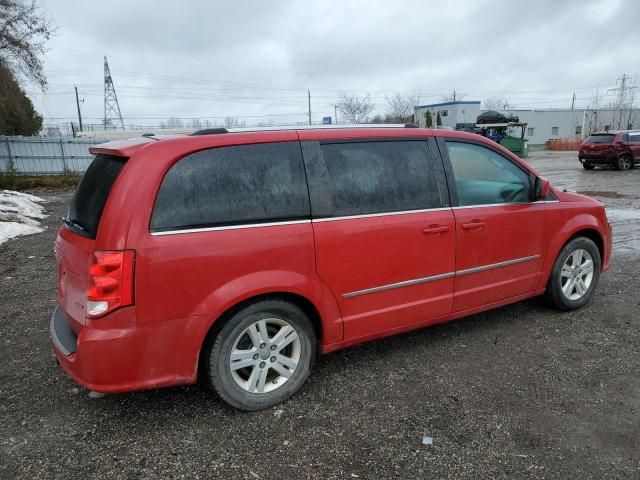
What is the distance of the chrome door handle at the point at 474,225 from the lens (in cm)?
371

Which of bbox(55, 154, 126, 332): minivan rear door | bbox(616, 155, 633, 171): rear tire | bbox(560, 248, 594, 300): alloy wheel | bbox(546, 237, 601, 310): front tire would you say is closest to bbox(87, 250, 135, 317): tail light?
Answer: bbox(55, 154, 126, 332): minivan rear door

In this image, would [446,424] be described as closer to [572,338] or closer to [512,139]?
[572,338]

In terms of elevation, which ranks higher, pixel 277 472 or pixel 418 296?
pixel 418 296

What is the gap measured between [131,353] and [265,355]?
2.60ft

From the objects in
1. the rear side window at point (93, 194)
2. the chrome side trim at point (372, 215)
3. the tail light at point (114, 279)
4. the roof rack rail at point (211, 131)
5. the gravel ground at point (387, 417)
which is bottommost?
the gravel ground at point (387, 417)

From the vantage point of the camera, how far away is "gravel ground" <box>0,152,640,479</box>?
257 centimetres

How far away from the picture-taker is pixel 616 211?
10.6m

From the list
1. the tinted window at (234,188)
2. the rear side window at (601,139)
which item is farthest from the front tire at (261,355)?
the rear side window at (601,139)

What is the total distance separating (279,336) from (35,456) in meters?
1.48

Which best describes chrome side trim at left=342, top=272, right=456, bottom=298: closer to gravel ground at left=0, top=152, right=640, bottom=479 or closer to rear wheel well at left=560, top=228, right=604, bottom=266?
gravel ground at left=0, top=152, right=640, bottom=479

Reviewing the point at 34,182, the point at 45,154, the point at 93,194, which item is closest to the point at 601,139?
the point at 93,194

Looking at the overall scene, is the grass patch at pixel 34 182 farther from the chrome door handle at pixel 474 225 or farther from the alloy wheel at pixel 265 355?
the chrome door handle at pixel 474 225

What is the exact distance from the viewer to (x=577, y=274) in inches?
181

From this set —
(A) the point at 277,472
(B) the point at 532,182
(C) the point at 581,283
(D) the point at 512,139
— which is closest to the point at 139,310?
(A) the point at 277,472
